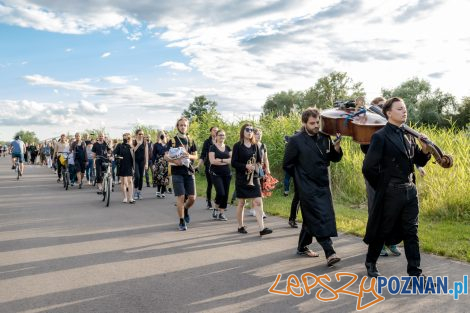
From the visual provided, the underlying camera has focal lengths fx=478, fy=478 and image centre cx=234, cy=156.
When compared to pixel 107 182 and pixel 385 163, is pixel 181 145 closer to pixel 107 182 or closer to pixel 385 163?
pixel 107 182

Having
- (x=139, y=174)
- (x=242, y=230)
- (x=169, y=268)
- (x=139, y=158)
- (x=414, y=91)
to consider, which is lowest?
(x=169, y=268)

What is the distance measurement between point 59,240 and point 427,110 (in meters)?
62.5

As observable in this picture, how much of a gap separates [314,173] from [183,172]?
11.5 ft

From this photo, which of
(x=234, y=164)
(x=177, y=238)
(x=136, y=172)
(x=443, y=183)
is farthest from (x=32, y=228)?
(x=443, y=183)

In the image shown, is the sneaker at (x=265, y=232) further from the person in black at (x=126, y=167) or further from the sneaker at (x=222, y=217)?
the person in black at (x=126, y=167)

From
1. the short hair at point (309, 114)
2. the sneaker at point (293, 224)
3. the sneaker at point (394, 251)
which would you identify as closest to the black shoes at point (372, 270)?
the sneaker at point (394, 251)

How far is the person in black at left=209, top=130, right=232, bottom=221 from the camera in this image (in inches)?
385

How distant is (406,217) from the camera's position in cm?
527

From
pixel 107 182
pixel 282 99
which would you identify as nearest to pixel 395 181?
pixel 107 182

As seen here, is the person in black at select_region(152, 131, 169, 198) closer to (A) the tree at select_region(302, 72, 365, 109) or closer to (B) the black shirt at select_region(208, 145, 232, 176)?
(B) the black shirt at select_region(208, 145, 232, 176)

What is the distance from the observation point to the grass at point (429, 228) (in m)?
6.77

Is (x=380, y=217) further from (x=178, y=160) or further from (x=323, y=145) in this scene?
(x=178, y=160)

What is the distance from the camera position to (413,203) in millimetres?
5297

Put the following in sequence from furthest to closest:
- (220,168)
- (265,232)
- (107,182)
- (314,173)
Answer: (107,182)
(220,168)
(265,232)
(314,173)
